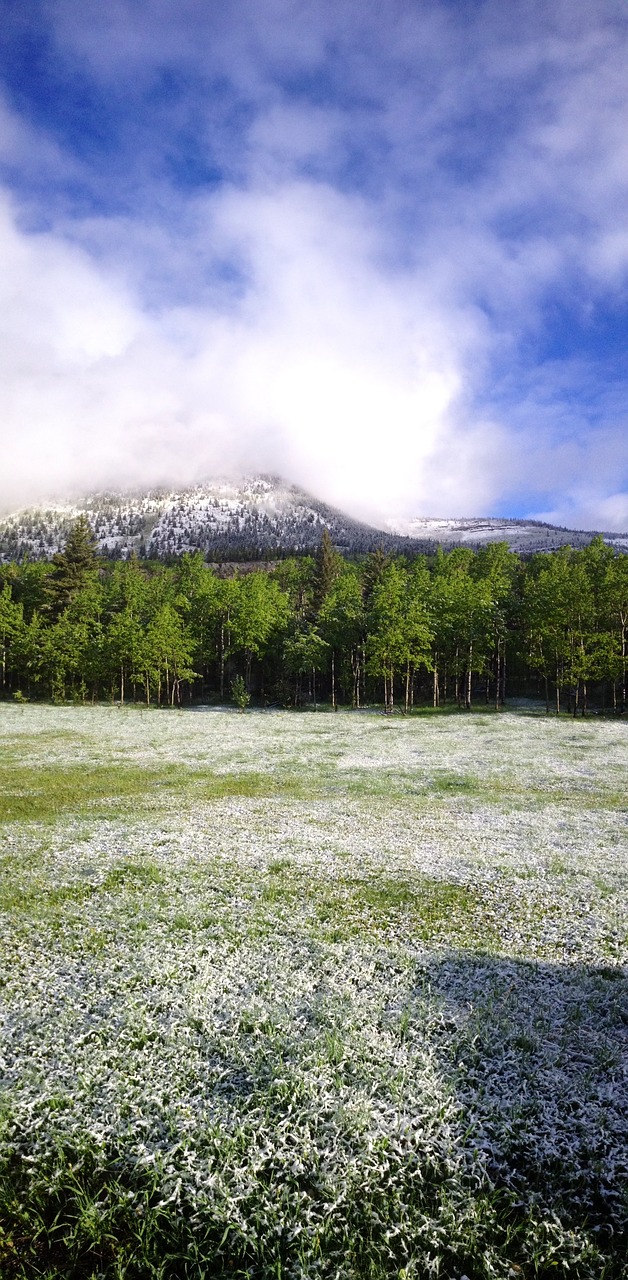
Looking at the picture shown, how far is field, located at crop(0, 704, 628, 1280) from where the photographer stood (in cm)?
633

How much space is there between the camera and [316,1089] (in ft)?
27.0

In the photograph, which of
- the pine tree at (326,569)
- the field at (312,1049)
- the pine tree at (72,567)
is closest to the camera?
the field at (312,1049)

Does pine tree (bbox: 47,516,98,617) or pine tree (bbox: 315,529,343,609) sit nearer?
pine tree (bbox: 47,516,98,617)

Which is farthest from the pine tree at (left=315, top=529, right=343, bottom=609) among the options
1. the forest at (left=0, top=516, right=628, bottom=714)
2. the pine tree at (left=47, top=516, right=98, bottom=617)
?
the pine tree at (left=47, top=516, right=98, bottom=617)

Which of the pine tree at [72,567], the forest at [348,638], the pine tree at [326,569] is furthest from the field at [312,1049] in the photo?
the pine tree at [326,569]

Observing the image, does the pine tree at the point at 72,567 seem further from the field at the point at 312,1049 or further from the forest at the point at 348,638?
the field at the point at 312,1049

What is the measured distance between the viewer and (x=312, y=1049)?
9.04 metres

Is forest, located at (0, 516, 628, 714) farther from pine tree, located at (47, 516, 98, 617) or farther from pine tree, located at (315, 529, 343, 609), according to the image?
pine tree, located at (315, 529, 343, 609)

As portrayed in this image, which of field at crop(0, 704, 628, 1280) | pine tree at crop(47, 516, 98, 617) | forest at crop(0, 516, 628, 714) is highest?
pine tree at crop(47, 516, 98, 617)

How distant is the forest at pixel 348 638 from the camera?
6619 cm

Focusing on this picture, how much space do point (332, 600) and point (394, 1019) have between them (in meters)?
73.7

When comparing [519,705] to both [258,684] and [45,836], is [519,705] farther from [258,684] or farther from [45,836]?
[45,836]

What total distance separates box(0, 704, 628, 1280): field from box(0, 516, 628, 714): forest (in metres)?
48.0

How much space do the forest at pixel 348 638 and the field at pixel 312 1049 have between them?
48.0m
